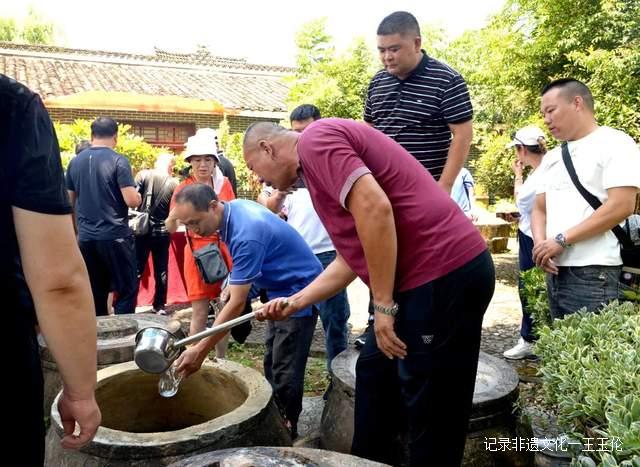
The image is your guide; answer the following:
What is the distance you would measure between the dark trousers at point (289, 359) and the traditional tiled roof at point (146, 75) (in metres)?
10.9

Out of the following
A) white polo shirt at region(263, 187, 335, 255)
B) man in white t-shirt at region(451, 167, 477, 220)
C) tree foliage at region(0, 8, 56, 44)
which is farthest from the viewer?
tree foliage at region(0, 8, 56, 44)

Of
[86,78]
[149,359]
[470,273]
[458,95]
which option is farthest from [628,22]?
[86,78]

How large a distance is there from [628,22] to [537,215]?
4.82m

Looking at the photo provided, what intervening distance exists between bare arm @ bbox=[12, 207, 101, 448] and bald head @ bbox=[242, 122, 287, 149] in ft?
3.73

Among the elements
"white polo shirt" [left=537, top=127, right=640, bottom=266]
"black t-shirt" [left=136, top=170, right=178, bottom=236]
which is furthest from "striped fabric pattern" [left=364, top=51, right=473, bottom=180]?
"black t-shirt" [left=136, top=170, right=178, bottom=236]

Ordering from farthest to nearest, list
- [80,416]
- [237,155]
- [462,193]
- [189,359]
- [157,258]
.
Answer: [237,155] < [157,258] < [462,193] < [189,359] < [80,416]

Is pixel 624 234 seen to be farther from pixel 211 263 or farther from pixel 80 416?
pixel 80 416

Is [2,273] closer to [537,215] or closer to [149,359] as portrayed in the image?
[149,359]

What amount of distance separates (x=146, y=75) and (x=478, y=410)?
1597 cm

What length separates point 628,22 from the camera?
22.9ft

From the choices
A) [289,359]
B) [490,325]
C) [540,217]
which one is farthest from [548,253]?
[490,325]

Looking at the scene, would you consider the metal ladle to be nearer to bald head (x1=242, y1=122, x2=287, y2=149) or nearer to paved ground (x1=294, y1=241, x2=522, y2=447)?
bald head (x1=242, y1=122, x2=287, y2=149)

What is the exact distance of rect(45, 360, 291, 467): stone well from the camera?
2.17 meters

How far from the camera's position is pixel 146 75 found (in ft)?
54.3
